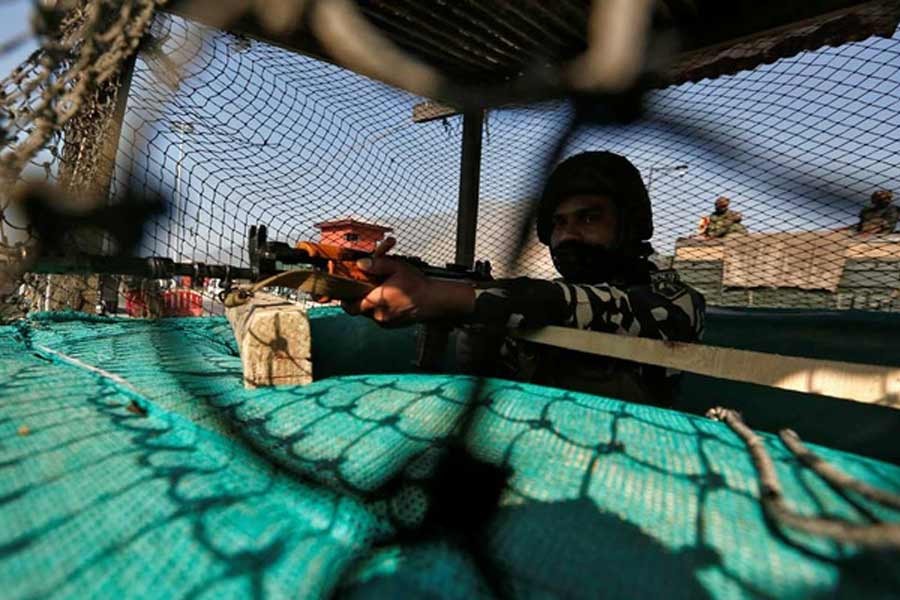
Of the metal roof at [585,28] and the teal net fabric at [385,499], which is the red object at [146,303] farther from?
the teal net fabric at [385,499]

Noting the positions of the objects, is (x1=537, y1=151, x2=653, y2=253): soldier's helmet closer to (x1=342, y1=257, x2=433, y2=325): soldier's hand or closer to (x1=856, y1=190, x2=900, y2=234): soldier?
(x1=342, y1=257, x2=433, y2=325): soldier's hand

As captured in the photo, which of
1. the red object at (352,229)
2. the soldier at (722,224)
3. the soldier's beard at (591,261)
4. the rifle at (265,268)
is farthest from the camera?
the soldier at (722,224)

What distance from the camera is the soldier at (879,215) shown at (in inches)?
118

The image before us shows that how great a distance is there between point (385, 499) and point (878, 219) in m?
3.95

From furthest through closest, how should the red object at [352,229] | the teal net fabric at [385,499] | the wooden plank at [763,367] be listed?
the red object at [352,229]
the wooden plank at [763,367]
the teal net fabric at [385,499]

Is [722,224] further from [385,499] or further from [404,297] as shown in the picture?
[385,499]

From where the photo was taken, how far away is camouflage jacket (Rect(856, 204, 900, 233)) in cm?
312

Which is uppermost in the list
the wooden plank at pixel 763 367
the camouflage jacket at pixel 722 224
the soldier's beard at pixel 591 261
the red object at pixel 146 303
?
the camouflage jacket at pixel 722 224

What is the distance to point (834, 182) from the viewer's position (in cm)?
268

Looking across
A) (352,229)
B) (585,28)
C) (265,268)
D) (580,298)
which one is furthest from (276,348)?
(352,229)

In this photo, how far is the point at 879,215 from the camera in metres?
3.38

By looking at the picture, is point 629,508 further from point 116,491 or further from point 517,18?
point 517,18

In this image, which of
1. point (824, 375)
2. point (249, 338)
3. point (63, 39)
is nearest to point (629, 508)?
point (824, 375)

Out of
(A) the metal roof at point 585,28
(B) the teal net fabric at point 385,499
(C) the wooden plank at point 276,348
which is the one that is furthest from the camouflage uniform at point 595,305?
(A) the metal roof at point 585,28
